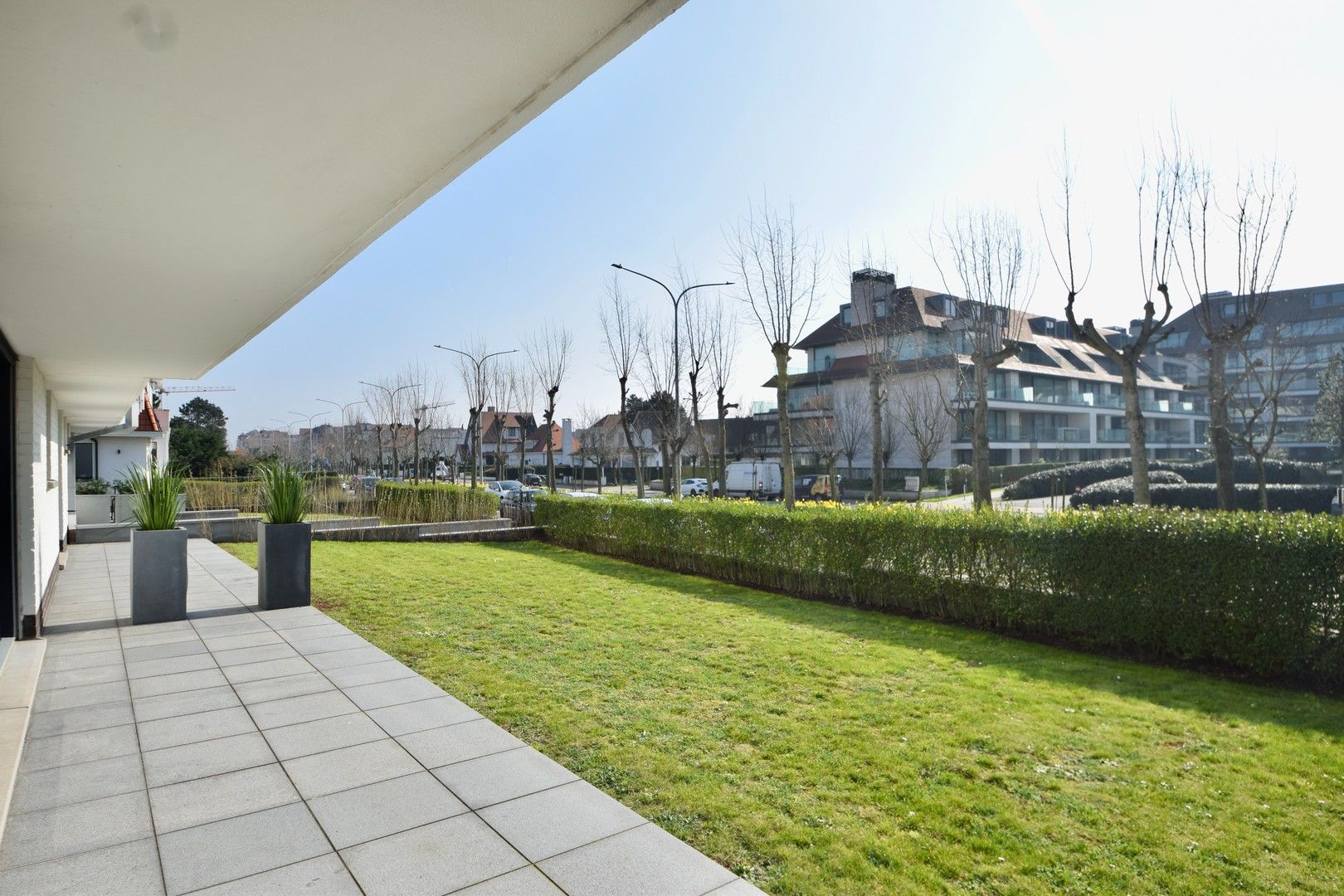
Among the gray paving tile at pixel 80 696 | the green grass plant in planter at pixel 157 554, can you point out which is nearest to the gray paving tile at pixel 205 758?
the gray paving tile at pixel 80 696

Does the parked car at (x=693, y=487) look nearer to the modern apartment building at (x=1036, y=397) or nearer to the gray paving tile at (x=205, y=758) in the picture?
the modern apartment building at (x=1036, y=397)

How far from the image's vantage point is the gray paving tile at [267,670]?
591 cm

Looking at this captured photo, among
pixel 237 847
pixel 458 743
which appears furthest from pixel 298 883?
pixel 458 743

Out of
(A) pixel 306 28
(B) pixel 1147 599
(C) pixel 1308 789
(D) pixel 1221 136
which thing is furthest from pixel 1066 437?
(A) pixel 306 28

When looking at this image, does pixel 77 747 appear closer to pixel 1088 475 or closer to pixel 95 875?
pixel 95 875

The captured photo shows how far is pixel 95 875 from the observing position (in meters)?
3.03

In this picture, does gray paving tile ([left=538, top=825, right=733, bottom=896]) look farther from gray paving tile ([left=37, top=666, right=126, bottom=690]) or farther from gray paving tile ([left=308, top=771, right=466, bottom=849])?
gray paving tile ([left=37, top=666, right=126, bottom=690])

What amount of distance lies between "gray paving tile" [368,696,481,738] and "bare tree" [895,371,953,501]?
12462mm

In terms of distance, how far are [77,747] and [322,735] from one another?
137 cm

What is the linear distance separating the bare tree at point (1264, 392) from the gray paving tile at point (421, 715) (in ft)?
41.5

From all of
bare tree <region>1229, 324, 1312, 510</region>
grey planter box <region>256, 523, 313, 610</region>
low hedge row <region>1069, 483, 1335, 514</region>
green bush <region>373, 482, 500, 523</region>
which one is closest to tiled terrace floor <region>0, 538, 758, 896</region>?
grey planter box <region>256, 523, 313, 610</region>

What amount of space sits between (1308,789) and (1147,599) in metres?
3.03

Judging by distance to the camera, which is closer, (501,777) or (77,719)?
(501,777)

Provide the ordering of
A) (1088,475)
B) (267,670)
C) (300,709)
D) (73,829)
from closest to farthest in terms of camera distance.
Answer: (73,829) → (300,709) → (267,670) → (1088,475)
